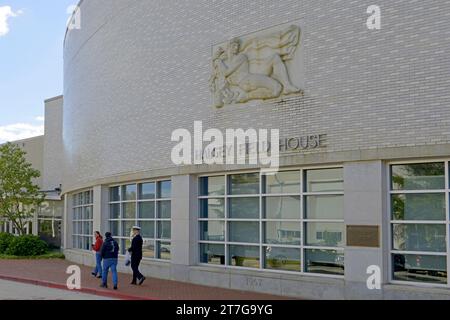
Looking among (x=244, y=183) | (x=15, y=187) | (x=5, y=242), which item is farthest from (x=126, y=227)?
(x=15, y=187)

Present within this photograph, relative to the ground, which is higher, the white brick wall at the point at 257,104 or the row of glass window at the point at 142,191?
the white brick wall at the point at 257,104

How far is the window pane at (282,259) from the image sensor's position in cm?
1572

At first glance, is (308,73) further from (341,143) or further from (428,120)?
(428,120)

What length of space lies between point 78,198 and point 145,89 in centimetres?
1021

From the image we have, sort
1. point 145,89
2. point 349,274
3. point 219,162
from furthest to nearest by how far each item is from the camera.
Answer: point 145,89, point 219,162, point 349,274

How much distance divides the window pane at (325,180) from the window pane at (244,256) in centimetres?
257

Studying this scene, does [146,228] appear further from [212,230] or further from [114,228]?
[212,230]

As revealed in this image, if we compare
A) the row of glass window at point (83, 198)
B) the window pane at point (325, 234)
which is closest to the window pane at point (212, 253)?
the window pane at point (325, 234)

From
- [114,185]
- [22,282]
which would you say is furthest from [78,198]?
[22,282]

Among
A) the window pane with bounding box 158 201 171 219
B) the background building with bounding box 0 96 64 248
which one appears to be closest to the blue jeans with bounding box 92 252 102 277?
the window pane with bounding box 158 201 171 219

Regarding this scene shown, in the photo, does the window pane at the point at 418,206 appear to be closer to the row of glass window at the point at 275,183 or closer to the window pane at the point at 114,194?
the row of glass window at the point at 275,183

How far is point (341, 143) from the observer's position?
14516 mm

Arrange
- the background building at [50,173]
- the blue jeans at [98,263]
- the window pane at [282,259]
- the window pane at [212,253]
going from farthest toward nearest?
the background building at [50,173]
the blue jeans at [98,263]
the window pane at [212,253]
the window pane at [282,259]

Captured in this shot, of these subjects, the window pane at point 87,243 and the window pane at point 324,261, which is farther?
the window pane at point 87,243
